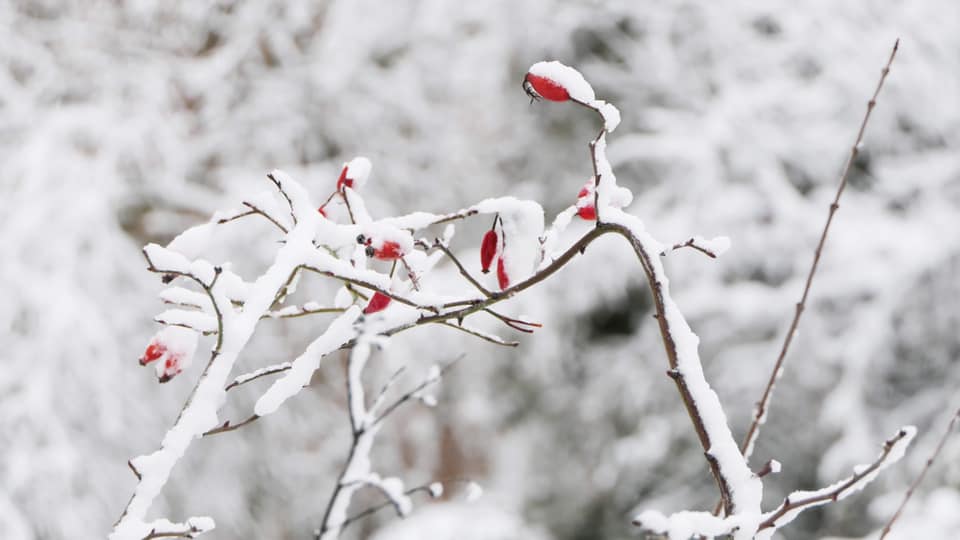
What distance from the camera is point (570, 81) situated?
0.50 meters

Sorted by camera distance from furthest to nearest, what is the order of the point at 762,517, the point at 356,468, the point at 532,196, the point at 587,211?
1. the point at 532,196
2. the point at 356,468
3. the point at 587,211
4. the point at 762,517

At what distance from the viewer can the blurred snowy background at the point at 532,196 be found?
2828 mm

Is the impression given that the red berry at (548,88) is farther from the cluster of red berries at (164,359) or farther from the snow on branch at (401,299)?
the cluster of red berries at (164,359)

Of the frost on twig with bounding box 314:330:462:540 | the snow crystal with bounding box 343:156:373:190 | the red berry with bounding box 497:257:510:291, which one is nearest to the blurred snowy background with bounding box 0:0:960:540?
the frost on twig with bounding box 314:330:462:540

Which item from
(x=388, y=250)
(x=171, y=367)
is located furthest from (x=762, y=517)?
(x=171, y=367)

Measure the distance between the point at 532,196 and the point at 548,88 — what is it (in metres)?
3.66

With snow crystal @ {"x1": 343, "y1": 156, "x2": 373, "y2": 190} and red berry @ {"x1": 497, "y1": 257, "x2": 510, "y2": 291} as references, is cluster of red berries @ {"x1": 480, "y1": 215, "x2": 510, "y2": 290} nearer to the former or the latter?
red berry @ {"x1": 497, "y1": 257, "x2": 510, "y2": 291}

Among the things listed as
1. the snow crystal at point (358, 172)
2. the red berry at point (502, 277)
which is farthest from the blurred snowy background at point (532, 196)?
the red berry at point (502, 277)

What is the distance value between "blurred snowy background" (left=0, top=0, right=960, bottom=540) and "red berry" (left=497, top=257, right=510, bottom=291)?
2331mm

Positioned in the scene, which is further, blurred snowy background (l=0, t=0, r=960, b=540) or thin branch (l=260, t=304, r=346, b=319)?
blurred snowy background (l=0, t=0, r=960, b=540)

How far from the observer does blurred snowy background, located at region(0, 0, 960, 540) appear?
9.28ft

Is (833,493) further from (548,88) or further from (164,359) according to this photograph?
(164,359)

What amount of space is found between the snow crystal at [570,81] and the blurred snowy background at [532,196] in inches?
93.2

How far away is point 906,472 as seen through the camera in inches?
116
